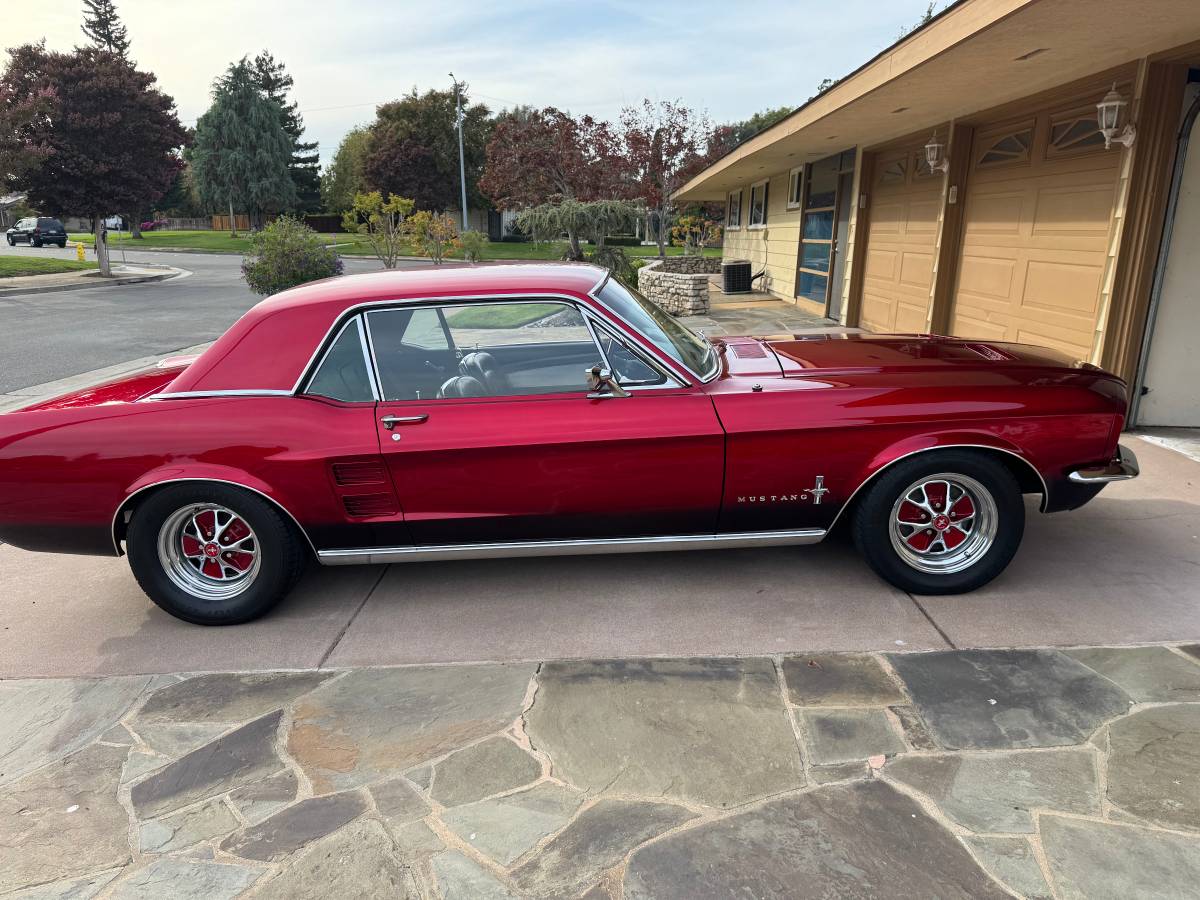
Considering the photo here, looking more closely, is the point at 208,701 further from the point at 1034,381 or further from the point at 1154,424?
the point at 1154,424

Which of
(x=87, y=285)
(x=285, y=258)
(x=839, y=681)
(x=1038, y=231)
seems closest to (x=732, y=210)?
(x=285, y=258)

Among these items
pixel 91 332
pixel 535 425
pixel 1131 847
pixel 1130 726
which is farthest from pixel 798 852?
pixel 91 332

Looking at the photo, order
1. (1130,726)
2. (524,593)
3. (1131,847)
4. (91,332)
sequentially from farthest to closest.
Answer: (91,332)
(524,593)
(1130,726)
(1131,847)

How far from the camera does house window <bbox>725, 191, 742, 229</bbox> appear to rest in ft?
78.7

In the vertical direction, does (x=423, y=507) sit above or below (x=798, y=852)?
above

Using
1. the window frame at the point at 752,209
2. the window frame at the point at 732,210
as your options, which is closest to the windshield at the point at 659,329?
the window frame at the point at 752,209

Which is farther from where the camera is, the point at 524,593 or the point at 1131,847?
the point at 524,593

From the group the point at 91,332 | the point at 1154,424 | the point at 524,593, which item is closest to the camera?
the point at 524,593

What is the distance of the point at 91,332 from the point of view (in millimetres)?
13891

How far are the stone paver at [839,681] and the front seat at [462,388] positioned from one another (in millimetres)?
1748

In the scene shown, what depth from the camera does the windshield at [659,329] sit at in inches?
142

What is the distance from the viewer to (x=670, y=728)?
2770mm

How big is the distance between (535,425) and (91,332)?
542 inches

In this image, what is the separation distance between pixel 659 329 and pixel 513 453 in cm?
97
